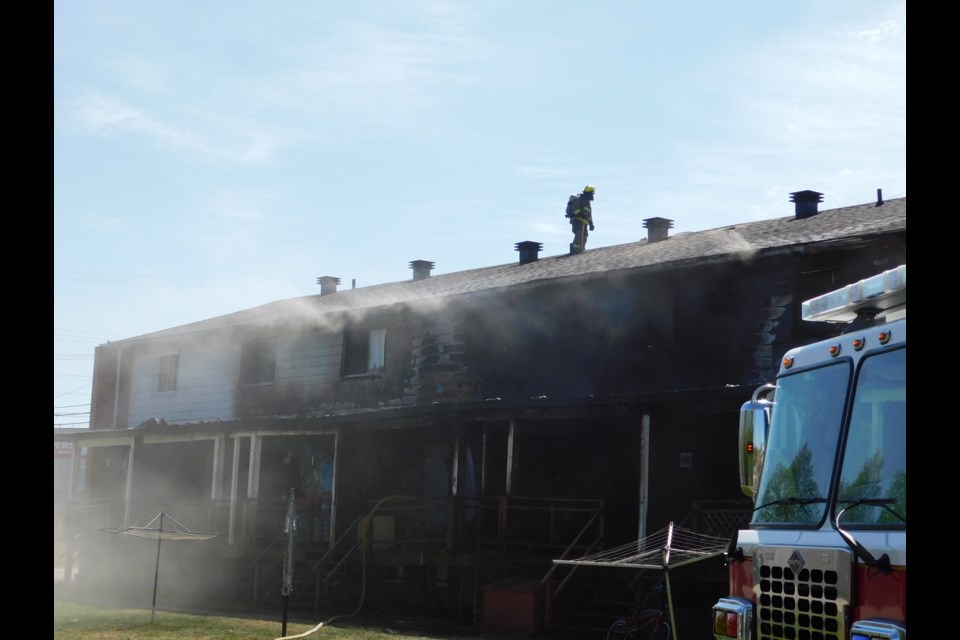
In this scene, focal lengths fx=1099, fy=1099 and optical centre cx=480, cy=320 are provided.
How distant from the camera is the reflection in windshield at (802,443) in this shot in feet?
18.0

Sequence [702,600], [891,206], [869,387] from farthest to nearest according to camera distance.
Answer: [891,206] → [702,600] → [869,387]

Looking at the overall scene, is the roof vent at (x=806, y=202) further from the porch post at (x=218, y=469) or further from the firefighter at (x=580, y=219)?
the porch post at (x=218, y=469)

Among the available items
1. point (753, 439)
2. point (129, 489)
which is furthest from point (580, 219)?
point (753, 439)

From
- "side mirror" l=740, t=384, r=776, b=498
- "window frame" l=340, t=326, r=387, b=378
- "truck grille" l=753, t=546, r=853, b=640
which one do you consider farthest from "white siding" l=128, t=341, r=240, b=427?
"truck grille" l=753, t=546, r=853, b=640

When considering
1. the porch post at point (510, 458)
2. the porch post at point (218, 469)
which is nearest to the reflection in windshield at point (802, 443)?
the porch post at point (510, 458)

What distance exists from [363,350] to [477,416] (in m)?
7.46

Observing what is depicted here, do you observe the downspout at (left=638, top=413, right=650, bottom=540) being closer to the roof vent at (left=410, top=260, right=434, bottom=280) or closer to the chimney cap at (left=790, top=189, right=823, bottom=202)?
the chimney cap at (left=790, top=189, right=823, bottom=202)

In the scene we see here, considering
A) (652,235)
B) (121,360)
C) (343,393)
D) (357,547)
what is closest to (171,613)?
(357,547)

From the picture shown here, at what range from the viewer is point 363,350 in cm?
2639

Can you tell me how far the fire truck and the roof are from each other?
37.0 feet
